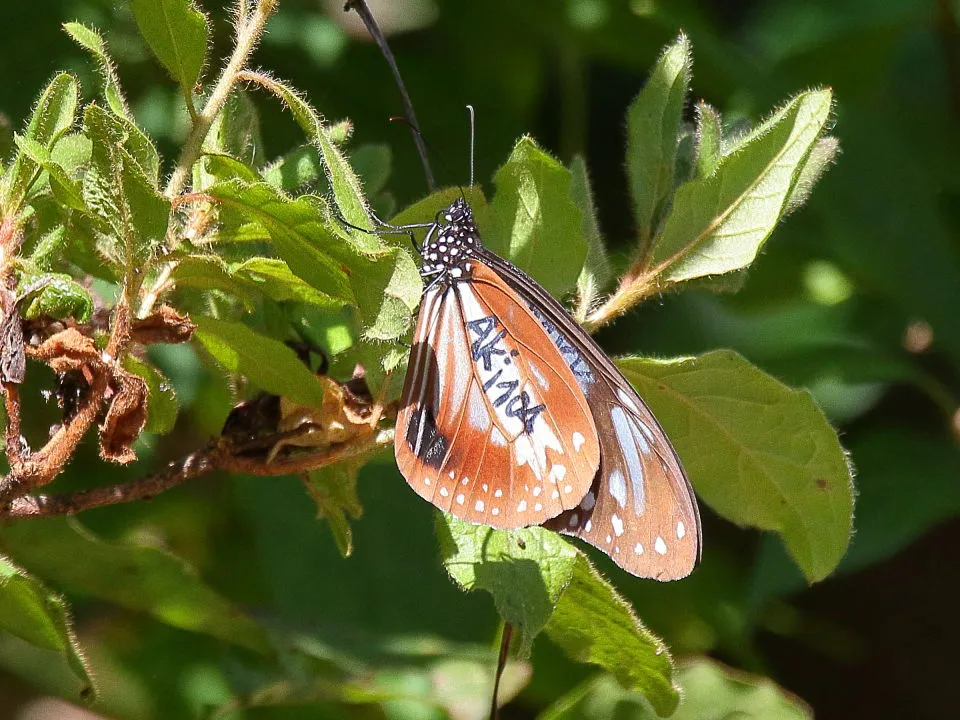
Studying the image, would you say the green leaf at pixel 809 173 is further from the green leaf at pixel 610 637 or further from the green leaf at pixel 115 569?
the green leaf at pixel 115 569

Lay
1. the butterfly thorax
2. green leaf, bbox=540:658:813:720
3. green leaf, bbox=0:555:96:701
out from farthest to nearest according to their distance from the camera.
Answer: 1. green leaf, bbox=540:658:813:720
2. the butterfly thorax
3. green leaf, bbox=0:555:96:701

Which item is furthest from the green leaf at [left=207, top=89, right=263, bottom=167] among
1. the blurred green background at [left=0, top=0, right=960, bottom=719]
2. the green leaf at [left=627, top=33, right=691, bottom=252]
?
the blurred green background at [left=0, top=0, right=960, bottom=719]

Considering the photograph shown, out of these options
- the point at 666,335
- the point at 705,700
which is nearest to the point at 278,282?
the point at 705,700

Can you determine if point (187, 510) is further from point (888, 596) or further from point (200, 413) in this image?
point (888, 596)

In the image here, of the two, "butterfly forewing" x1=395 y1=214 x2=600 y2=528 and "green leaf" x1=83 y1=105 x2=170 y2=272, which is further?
"butterfly forewing" x1=395 y1=214 x2=600 y2=528

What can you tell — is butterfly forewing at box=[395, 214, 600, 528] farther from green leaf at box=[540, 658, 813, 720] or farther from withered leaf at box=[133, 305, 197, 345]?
green leaf at box=[540, 658, 813, 720]

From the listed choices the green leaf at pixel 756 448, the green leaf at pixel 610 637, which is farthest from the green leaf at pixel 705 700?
the green leaf at pixel 756 448
